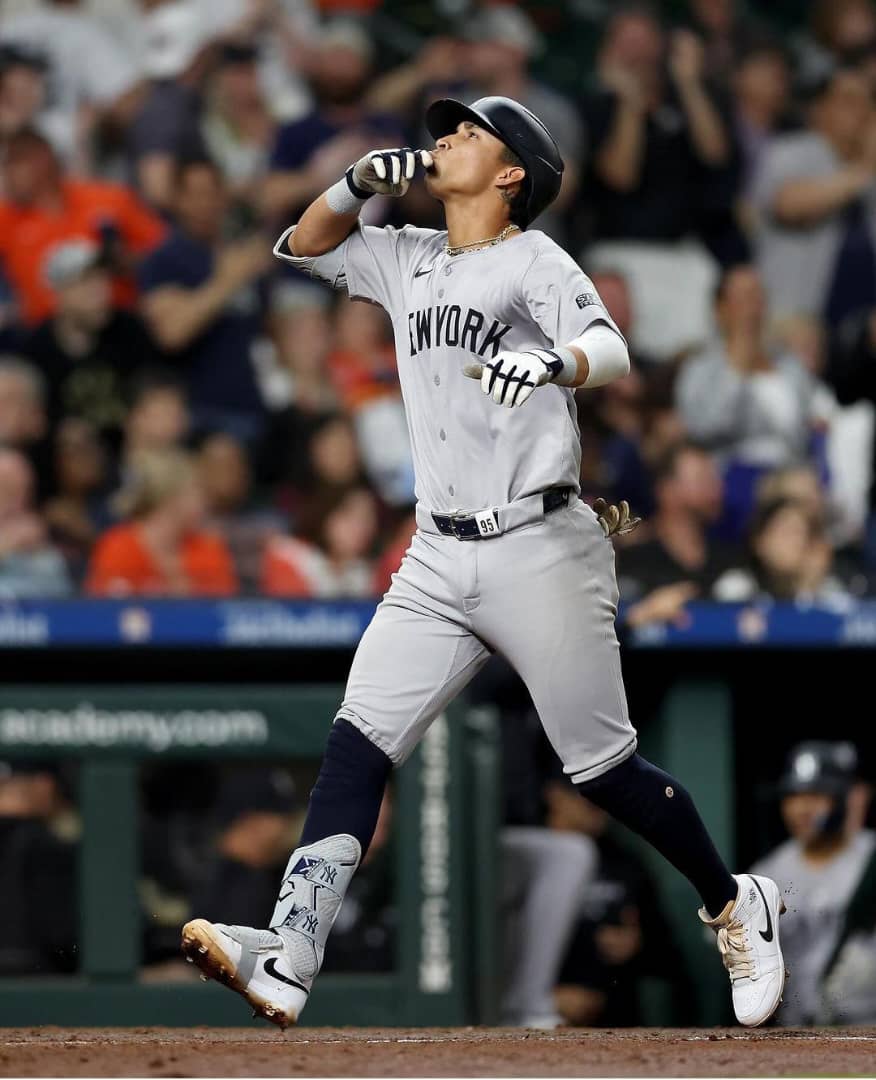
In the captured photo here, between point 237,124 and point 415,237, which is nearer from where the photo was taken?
point 415,237

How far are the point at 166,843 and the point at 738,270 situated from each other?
3.82 metres

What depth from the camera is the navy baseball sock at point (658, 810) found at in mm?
3814

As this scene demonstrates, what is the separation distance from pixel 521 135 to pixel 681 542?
3.71 meters

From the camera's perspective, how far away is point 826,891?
6.13 metres

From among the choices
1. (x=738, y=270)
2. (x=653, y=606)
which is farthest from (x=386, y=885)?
(x=738, y=270)

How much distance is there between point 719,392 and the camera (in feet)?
26.2

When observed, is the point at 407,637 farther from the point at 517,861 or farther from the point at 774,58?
the point at 774,58

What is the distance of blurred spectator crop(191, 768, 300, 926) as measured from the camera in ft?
19.4

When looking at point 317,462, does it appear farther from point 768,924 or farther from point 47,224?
point 768,924

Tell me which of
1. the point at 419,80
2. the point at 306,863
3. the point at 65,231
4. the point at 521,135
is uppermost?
the point at 419,80

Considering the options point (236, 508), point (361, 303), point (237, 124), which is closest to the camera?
point (236, 508)

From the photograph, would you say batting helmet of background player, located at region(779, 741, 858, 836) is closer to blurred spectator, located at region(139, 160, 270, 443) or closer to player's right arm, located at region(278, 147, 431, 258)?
blurred spectator, located at region(139, 160, 270, 443)

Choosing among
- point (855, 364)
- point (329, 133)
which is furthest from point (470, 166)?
point (855, 364)

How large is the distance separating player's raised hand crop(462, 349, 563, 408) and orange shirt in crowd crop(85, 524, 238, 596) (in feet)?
11.8
